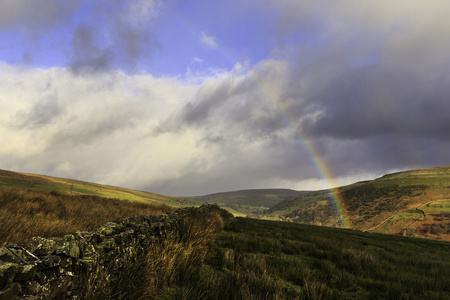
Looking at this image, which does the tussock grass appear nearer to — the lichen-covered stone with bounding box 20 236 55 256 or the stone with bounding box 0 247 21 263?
the lichen-covered stone with bounding box 20 236 55 256

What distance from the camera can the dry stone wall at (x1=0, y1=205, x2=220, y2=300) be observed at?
2428 mm

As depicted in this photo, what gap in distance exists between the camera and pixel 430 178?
91.9 metres

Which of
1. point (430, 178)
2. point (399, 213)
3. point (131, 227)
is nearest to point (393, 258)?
point (131, 227)

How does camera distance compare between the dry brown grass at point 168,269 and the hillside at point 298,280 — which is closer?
the dry brown grass at point 168,269

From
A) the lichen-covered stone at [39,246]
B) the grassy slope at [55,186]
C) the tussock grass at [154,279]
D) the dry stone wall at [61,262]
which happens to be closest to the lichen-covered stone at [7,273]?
the dry stone wall at [61,262]

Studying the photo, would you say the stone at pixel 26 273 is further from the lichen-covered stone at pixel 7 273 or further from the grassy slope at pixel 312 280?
the grassy slope at pixel 312 280

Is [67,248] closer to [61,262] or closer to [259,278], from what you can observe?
[61,262]

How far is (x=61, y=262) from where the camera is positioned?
3098 millimetres

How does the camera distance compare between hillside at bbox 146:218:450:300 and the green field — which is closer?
the green field

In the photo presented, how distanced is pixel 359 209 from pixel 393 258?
8786cm

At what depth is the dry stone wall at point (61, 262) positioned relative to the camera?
7.97ft

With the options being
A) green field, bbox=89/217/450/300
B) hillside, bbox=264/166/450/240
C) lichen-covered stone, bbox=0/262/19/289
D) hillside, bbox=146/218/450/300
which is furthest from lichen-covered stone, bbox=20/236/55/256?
hillside, bbox=264/166/450/240

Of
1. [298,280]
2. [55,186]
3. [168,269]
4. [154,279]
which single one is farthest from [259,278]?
[55,186]

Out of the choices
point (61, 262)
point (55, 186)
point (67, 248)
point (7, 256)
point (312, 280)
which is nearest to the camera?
point (7, 256)
